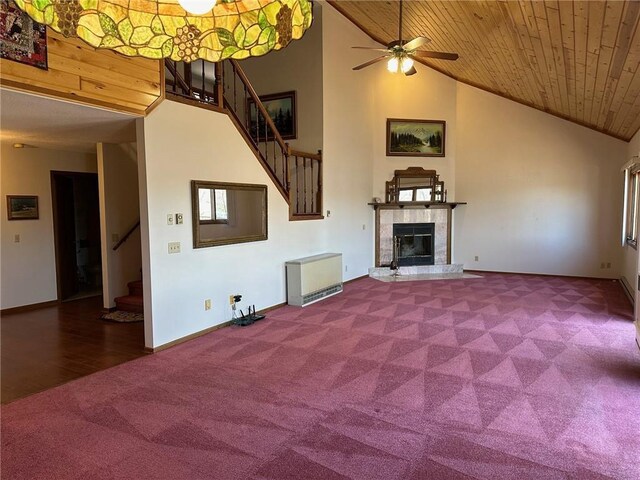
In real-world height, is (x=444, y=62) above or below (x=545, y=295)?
above

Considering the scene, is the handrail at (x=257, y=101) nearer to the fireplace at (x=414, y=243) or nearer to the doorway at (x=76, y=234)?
the doorway at (x=76, y=234)

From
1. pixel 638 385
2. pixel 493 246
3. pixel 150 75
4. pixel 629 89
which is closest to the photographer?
pixel 638 385

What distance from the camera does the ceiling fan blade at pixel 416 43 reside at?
4.59m

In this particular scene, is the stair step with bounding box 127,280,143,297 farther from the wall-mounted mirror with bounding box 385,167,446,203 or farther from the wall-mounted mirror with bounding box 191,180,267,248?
the wall-mounted mirror with bounding box 385,167,446,203

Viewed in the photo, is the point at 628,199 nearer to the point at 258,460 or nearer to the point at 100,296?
the point at 258,460

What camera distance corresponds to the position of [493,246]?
8.78m

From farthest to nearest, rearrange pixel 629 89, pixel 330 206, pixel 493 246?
1. pixel 493 246
2. pixel 330 206
3. pixel 629 89

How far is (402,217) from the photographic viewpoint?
28.8 feet

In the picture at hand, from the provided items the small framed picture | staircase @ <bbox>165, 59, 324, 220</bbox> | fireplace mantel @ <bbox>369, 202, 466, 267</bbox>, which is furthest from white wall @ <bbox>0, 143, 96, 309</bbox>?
fireplace mantel @ <bbox>369, 202, 466, 267</bbox>

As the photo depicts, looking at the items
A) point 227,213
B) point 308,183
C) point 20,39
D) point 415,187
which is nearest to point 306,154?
point 308,183

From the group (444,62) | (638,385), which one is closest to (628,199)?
(444,62)

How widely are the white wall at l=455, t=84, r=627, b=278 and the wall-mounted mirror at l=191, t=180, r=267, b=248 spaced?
5.21 meters

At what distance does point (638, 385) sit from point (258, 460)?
307 centimetres

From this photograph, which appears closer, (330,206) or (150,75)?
(150,75)
